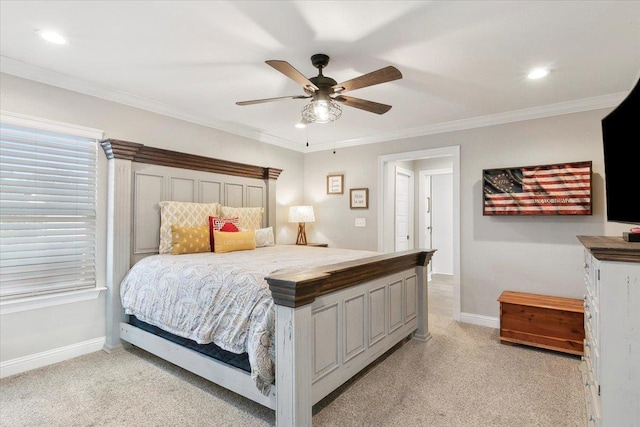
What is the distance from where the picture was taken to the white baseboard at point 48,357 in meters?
2.54

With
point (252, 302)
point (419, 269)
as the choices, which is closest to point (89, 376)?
point (252, 302)

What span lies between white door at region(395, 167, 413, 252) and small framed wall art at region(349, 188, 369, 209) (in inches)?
41.6

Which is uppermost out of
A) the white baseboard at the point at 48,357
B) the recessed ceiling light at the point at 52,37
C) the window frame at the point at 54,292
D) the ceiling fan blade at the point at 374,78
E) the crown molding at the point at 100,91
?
the recessed ceiling light at the point at 52,37

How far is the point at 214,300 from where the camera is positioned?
215 cm

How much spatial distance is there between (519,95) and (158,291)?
12.2ft

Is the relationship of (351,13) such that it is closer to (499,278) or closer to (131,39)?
(131,39)

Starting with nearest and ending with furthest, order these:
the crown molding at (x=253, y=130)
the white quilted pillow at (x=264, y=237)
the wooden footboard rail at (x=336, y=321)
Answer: the wooden footboard rail at (x=336, y=321)
the crown molding at (x=253, y=130)
the white quilted pillow at (x=264, y=237)

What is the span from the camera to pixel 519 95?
3.14 m

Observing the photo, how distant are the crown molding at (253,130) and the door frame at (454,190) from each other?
0.25 m

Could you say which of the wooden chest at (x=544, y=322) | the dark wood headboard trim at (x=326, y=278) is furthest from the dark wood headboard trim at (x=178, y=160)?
the wooden chest at (x=544, y=322)

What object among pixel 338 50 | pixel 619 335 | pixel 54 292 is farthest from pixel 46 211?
pixel 619 335

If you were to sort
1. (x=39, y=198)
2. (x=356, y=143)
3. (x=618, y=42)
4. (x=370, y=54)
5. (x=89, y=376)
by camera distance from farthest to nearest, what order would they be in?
(x=356, y=143), (x=39, y=198), (x=89, y=376), (x=370, y=54), (x=618, y=42)

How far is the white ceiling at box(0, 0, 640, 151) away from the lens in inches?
74.2

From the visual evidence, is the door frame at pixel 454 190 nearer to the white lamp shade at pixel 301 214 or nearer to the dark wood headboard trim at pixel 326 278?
the white lamp shade at pixel 301 214
